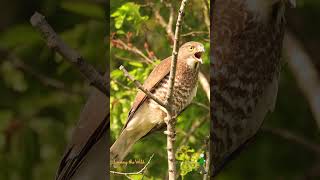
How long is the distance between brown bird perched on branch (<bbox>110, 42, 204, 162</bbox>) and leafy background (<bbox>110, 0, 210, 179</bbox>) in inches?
0.4

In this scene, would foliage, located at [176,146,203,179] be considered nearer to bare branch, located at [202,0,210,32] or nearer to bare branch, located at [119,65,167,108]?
bare branch, located at [119,65,167,108]

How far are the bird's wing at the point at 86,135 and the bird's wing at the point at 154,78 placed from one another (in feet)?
0.30

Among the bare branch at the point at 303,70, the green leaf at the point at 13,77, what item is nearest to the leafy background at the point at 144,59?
the bare branch at the point at 303,70

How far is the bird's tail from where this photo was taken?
4.75 feet

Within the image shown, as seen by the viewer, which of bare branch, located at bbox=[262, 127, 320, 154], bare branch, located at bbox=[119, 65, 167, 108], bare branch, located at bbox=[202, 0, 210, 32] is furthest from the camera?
bare branch, located at bbox=[262, 127, 320, 154]

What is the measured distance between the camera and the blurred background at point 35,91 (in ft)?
7.29

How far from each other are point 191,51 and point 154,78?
→ 2.8 inches

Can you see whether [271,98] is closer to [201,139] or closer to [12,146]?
[201,139]

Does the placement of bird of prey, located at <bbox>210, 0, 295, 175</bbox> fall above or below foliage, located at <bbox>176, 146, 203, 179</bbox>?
above

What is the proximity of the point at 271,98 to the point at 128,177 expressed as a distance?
1.38ft

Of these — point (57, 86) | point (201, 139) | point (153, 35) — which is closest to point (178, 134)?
point (201, 139)

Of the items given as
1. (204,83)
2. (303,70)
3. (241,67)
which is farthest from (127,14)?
(303,70)

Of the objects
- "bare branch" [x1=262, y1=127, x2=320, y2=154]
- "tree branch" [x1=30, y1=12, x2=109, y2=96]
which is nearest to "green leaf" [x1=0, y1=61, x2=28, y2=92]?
"bare branch" [x1=262, y1=127, x2=320, y2=154]

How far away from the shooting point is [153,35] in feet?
4.91
